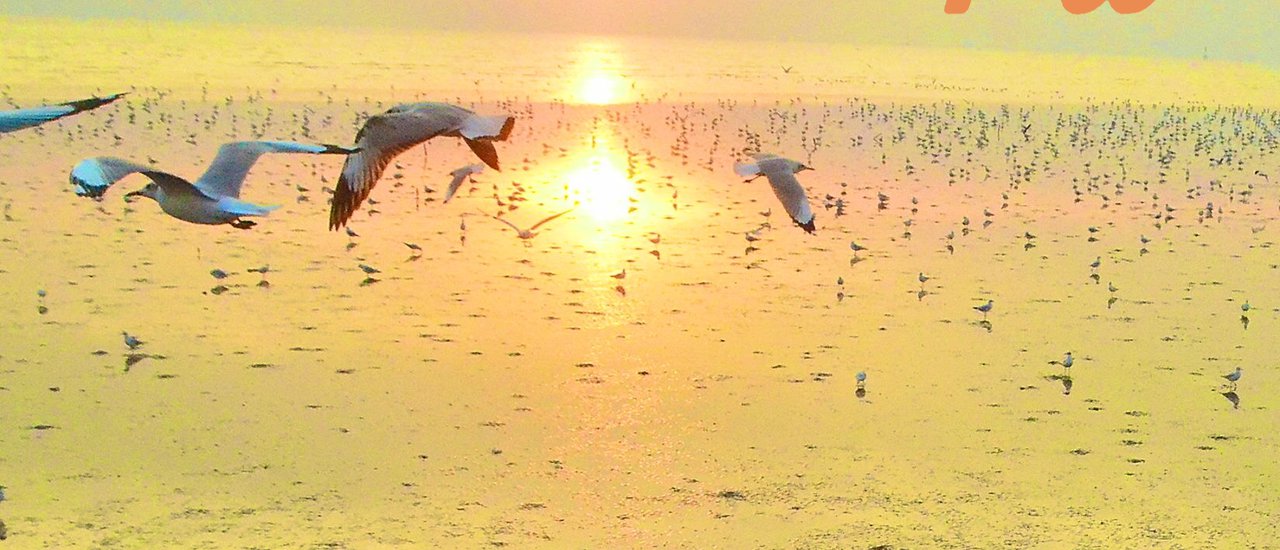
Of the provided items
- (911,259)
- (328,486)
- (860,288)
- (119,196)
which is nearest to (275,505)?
(328,486)

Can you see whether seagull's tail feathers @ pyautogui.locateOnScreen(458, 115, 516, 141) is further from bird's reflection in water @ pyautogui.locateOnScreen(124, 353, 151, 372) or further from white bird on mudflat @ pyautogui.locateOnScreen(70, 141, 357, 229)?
bird's reflection in water @ pyautogui.locateOnScreen(124, 353, 151, 372)

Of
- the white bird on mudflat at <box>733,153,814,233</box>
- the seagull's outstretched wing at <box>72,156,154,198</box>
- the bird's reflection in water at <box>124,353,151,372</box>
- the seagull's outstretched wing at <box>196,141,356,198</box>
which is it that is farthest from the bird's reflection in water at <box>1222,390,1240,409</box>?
the bird's reflection in water at <box>124,353,151,372</box>

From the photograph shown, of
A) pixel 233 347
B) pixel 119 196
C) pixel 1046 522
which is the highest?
pixel 119 196

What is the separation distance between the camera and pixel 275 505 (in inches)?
193

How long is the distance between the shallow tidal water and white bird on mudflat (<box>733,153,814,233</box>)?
23.4 inches

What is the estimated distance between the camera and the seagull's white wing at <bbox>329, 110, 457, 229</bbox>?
16.4 ft

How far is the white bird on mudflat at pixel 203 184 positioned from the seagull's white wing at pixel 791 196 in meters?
2.79

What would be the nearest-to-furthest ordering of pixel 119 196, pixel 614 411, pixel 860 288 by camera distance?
pixel 614 411
pixel 860 288
pixel 119 196

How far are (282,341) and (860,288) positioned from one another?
336 centimetres

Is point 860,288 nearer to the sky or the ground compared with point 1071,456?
nearer to the sky

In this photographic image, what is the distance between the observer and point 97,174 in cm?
475

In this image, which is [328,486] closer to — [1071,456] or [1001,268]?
[1071,456]

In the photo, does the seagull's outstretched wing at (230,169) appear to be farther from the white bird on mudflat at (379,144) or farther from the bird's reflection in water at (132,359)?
the bird's reflection in water at (132,359)

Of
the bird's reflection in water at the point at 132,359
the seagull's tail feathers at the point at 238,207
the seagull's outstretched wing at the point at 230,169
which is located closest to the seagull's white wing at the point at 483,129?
the seagull's tail feathers at the point at 238,207
